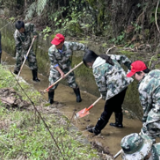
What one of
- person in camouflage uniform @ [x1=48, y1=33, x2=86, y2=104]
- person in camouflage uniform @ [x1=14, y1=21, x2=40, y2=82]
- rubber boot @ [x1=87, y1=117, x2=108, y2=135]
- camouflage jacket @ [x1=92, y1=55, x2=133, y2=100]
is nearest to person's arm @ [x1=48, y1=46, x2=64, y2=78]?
person in camouflage uniform @ [x1=48, y1=33, x2=86, y2=104]

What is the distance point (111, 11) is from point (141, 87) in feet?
12.9

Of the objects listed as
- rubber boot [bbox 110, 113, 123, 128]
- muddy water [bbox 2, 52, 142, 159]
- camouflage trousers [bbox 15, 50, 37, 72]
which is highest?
camouflage trousers [bbox 15, 50, 37, 72]

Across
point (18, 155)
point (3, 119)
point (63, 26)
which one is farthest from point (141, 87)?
point (63, 26)

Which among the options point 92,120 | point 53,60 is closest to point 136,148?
point 92,120

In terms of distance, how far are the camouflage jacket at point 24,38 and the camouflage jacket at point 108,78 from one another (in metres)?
3.99

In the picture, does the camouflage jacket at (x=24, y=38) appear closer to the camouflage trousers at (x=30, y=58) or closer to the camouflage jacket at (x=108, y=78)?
the camouflage trousers at (x=30, y=58)

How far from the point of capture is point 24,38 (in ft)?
22.7

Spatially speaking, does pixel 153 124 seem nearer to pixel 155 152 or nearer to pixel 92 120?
pixel 155 152

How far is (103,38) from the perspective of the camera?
6.37 m

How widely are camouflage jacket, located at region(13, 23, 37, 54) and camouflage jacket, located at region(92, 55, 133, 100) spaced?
13.1 ft

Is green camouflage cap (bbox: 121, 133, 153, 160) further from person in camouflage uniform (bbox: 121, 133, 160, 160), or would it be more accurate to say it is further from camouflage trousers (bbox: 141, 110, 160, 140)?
camouflage trousers (bbox: 141, 110, 160, 140)

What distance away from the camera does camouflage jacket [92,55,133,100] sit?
11.8 feet

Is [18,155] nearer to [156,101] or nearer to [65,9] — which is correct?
[156,101]

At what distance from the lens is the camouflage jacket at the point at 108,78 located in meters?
3.59
